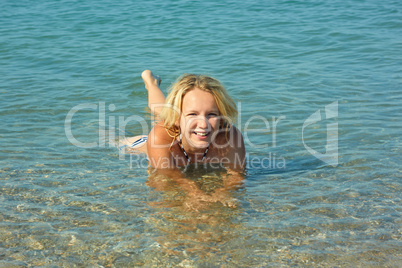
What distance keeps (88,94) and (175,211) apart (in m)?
4.72

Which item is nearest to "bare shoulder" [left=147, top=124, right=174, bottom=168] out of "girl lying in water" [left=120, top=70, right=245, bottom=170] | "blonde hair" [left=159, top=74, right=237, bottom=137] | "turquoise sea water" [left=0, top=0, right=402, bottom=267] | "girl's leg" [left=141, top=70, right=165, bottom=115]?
"girl lying in water" [left=120, top=70, right=245, bottom=170]

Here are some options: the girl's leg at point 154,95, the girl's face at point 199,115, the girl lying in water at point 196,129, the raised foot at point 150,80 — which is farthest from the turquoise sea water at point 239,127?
the girl's face at point 199,115

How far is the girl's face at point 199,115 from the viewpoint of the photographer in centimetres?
450

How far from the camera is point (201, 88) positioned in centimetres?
458

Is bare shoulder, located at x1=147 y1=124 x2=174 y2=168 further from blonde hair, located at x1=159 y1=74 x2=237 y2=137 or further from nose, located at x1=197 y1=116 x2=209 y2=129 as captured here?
nose, located at x1=197 y1=116 x2=209 y2=129

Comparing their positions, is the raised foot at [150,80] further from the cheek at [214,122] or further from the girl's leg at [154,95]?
the cheek at [214,122]

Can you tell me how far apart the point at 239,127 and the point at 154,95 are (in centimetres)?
141

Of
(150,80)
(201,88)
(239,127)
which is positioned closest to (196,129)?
(201,88)

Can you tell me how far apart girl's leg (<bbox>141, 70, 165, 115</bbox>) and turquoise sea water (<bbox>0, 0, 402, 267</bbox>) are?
0.36m

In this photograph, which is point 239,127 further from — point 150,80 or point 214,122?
point 214,122

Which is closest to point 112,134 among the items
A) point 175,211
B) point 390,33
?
point 175,211

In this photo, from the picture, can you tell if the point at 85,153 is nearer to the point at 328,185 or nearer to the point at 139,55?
the point at 328,185

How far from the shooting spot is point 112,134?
21.7 feet

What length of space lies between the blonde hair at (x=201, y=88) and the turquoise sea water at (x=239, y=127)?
2.44 ft
